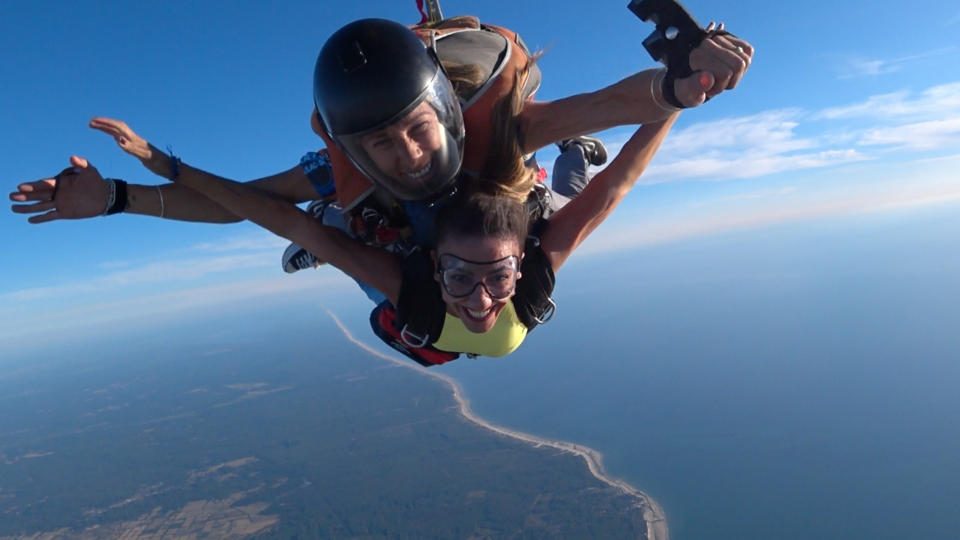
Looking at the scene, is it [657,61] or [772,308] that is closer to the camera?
[657,61]

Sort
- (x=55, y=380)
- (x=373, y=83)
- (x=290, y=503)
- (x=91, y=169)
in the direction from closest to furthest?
1. (x=373, y=83)
2. (x=91, y=169)
3. (x=290, y=503)
4. (x=55, y=380)

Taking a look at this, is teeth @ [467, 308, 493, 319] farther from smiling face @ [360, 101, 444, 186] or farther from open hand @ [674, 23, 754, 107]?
open hand @ [674, 23, 754, 107]

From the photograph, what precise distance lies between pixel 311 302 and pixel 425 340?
609 ft

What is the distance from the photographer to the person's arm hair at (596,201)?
73.9 inches

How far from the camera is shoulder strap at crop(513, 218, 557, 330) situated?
192cm

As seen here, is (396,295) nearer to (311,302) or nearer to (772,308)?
(772,308)

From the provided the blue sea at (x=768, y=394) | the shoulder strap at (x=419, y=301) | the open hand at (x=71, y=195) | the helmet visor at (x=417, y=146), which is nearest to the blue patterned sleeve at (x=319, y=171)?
the helmet visor at (x=417, y=146)

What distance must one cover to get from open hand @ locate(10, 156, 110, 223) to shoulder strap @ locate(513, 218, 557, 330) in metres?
1.56

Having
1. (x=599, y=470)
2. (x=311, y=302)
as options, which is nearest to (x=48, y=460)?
(x=599, y=470)

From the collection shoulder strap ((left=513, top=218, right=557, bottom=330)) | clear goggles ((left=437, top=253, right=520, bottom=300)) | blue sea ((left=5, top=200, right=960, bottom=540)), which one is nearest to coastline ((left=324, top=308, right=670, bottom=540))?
blue sea ((left=5, top=200, right=960, bottom=540))

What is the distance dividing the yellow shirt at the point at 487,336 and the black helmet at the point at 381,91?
61 centimetres

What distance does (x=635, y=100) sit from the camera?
142 cm

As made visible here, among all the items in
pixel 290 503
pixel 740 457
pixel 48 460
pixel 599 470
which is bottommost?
pixel 48 460

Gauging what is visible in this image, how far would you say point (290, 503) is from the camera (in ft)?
103
